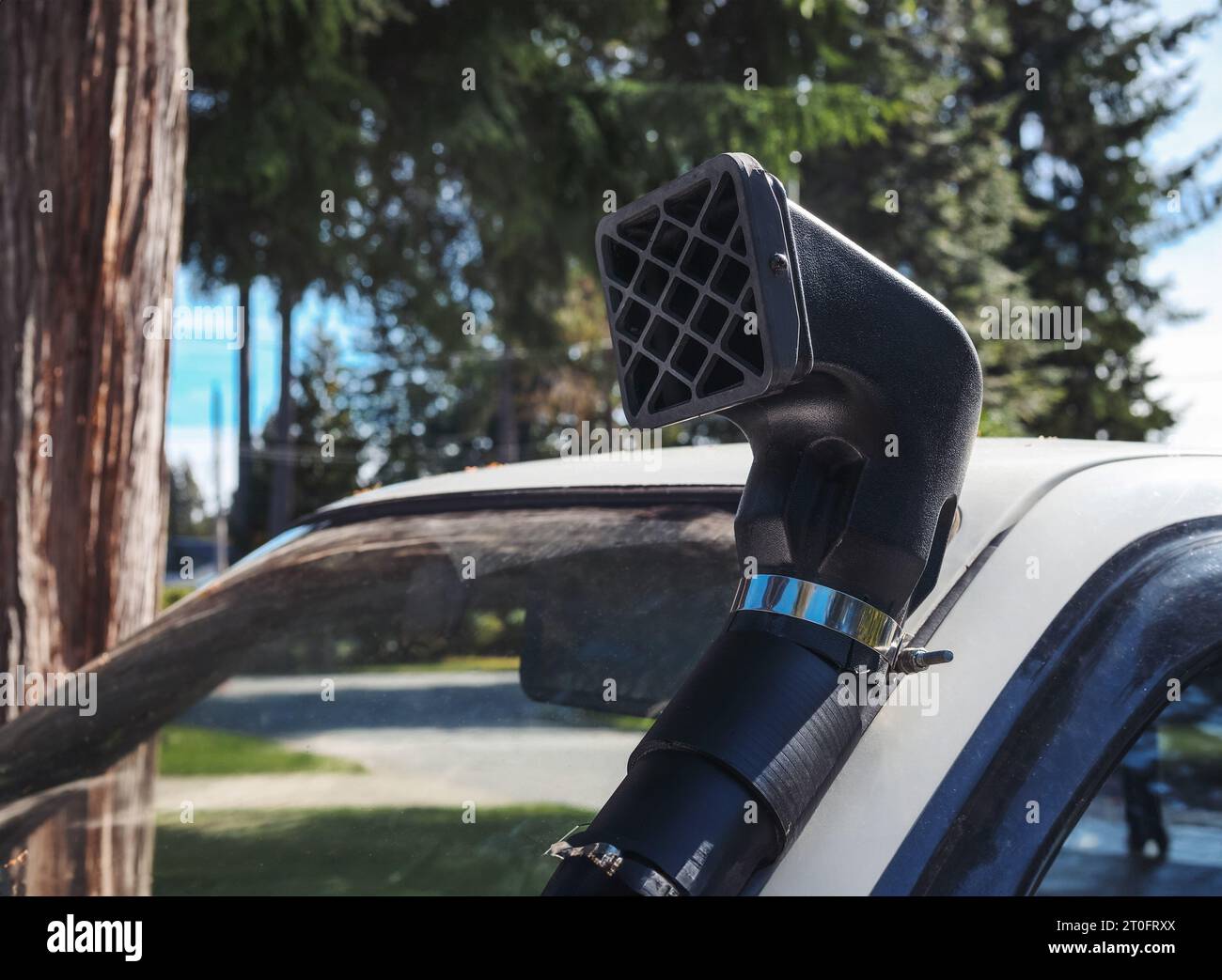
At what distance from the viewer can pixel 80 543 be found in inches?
144

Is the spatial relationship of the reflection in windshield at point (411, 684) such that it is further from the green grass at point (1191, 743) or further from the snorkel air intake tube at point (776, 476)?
the green grass at point (1191, 743)

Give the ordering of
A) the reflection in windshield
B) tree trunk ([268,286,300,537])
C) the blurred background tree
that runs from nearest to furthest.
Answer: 1. the reflection in windshield
2. the blurred background tree
3. tree trunk ([268,286,300,537])

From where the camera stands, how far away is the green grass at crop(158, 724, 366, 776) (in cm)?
251

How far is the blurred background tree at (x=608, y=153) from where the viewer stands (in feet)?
28.3

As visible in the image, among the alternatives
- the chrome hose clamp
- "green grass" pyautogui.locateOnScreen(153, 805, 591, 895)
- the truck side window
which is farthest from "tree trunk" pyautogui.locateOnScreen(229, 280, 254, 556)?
the chrome hose clamp

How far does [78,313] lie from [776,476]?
3.18m

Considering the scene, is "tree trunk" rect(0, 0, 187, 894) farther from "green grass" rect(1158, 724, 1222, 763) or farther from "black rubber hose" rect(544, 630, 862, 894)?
"green grass" rect(1158, 724, 1222, 763)

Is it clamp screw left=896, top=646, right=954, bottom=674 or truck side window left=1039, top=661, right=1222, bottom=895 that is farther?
truck side window left=1039, top=661, right=1222, bottom=895

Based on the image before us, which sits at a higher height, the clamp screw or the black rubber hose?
the clamp screw

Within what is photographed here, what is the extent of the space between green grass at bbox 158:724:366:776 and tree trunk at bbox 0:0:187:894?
70 cm

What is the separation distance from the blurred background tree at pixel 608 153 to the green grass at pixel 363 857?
1.90 meters
